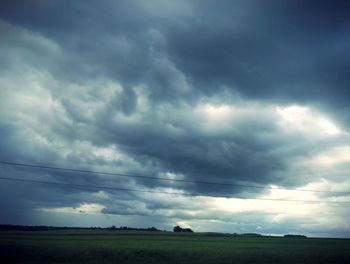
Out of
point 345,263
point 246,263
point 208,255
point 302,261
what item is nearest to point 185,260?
point 208,255

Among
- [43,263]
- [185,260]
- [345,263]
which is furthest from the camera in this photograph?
[185,260]

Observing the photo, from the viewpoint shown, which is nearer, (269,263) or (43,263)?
(43,263)

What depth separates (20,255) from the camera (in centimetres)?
5388

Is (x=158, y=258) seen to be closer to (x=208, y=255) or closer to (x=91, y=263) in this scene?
(x=208, y=255)

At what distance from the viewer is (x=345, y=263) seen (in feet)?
169

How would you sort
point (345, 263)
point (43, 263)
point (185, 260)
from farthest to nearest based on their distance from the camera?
point (185, 260) < point (345, 263) < point (43, 263)

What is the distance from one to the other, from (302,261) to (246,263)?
33.6 feet

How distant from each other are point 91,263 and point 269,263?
2893 centimetres

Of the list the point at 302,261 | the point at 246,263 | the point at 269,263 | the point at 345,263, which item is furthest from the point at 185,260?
the point at 345,263

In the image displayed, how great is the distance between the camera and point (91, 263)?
48562 millimetres

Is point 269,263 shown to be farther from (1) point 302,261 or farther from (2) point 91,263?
(2) point 91,263

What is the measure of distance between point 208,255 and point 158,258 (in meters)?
9.06

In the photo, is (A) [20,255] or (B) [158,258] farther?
(B) [158,258]

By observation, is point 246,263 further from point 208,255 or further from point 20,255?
point 20,255
